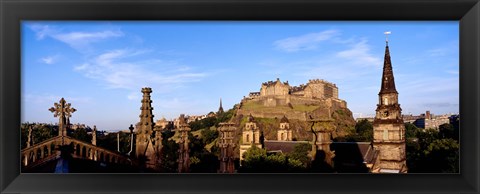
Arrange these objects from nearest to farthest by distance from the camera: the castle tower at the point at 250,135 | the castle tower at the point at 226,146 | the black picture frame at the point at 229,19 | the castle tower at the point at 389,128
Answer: the black picture frame at the point at 229,19 < the castle tower at the point at 389,128 < the castle tower at the point at 226,146 < the castle tower at the point at 250,135

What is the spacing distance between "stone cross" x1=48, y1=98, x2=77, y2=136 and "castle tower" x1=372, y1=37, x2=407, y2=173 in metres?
1.38

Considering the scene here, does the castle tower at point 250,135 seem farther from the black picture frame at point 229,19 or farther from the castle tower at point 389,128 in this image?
the black picture frame at point 229,19

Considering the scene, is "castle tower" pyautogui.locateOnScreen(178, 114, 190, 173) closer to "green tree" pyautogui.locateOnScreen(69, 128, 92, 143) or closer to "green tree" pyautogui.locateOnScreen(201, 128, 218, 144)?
"green tree" pyautogui.locateOnScreen(201, 128, 218, 144)

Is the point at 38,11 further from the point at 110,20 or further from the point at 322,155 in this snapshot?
the point at 322,155

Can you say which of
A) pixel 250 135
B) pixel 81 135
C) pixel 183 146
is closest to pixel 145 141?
pixel 183 146

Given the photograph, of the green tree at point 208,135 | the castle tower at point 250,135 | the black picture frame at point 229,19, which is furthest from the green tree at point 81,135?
the castle tower at point 250,135

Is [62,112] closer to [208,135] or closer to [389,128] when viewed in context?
[208,135]

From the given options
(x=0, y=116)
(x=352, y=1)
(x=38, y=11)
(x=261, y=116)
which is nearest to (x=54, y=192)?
(x=0, y=116)

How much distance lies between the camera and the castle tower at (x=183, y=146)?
2312 mm

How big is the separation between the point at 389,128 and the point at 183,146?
352cm

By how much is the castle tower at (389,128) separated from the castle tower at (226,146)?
3.20ft

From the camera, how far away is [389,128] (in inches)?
201

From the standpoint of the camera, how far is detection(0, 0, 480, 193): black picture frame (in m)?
1.20

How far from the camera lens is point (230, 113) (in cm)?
243
